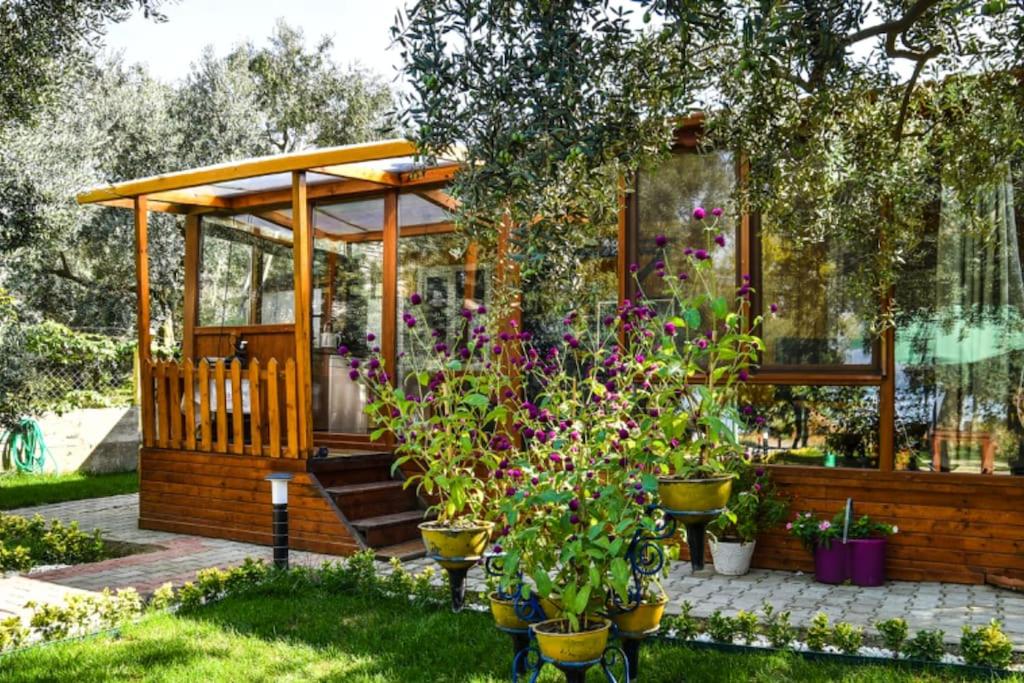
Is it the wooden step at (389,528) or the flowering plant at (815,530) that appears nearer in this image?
the flowering plant at (815,530)

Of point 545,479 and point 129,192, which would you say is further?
point 129,192

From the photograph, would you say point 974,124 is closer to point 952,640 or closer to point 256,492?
point 952,640

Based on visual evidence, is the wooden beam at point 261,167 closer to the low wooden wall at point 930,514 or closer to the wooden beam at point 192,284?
the wooden beam at point 192,284

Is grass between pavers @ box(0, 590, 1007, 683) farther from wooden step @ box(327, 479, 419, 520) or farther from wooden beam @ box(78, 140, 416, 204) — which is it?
wooden beam @ box(78, 140, 416, 204)

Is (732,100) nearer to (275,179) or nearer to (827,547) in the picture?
(827,547)

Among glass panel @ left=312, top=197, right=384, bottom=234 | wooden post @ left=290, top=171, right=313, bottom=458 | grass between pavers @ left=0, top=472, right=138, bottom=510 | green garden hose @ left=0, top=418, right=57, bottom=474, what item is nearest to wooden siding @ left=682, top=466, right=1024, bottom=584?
wooden post @ left=290, top=171, right=313, bottom=458

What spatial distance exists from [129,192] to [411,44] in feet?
18.6

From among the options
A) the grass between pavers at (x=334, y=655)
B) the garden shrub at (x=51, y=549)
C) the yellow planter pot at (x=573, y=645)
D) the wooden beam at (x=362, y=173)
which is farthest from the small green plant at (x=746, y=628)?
the garden shrub at (x=51, y=549)

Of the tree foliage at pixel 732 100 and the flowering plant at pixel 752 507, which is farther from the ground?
the tree foliage at pixel 732 100

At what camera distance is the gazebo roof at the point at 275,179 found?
7.08 metres

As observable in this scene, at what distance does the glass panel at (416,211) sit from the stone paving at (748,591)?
311 cm

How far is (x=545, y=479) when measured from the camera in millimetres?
3637

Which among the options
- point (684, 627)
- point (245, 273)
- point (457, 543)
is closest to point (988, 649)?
point (684, 627)

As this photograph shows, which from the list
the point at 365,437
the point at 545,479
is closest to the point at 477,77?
the point at 545,479
